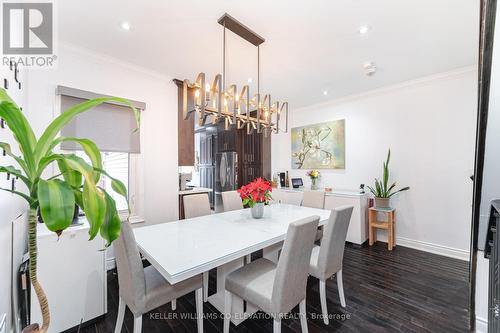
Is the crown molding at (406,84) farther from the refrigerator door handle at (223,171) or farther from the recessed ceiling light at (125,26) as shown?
the recessed ceiling light at (125,26)

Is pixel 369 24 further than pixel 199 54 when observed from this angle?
No

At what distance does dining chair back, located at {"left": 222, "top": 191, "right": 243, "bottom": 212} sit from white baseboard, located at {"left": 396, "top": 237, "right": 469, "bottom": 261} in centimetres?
274

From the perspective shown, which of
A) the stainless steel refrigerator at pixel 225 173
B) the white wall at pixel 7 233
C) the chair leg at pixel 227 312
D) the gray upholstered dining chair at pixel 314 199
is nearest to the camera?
the white wall at pixel 7 233

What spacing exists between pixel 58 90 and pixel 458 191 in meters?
5.33

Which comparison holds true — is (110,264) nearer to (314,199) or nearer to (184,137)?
(184,137)

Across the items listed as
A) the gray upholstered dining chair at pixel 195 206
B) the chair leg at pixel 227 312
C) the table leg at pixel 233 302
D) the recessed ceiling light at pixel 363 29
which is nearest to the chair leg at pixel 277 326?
the chair leg at pixel 227 312

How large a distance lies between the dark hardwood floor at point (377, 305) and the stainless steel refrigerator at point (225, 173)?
300 cm

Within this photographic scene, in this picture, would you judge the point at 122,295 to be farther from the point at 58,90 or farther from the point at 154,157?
the point at 58,90

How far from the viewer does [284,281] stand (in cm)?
138

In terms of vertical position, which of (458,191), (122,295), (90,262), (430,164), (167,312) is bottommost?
(167,312)

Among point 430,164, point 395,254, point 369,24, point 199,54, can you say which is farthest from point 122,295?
point 430,164

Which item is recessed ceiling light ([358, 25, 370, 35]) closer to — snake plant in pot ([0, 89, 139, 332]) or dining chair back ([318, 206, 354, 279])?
dining chair back ([318, 206, 354, 279])

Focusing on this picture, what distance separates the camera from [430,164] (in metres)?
3.27

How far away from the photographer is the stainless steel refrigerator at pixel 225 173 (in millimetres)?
5422
